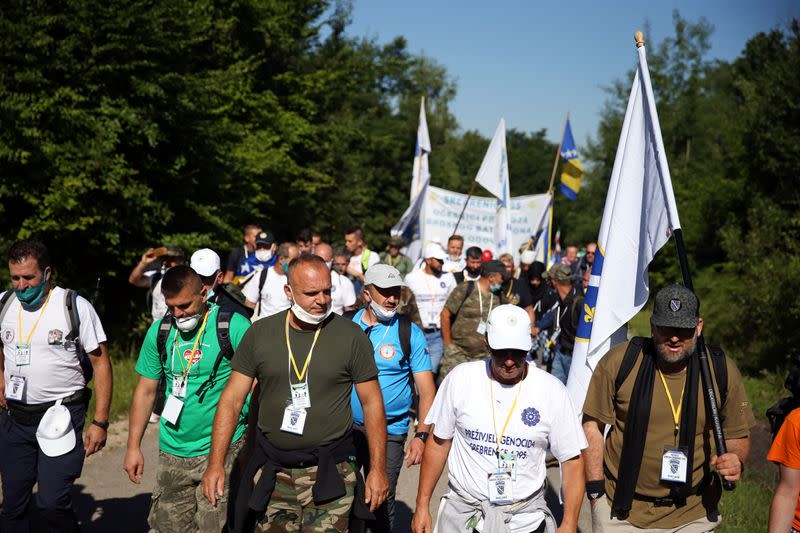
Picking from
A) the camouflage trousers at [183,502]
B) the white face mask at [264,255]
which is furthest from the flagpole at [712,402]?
the white face mask at [264,255]

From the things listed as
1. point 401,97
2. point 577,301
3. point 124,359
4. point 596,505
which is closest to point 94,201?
point 124,359

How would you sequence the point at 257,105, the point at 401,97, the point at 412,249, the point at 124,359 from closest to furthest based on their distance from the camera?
the point at 124,359, the point at 412,249, the point at 257,105, the point at 401,97

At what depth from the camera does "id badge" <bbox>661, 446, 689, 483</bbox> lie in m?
4.05

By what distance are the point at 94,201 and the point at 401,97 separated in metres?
50.0

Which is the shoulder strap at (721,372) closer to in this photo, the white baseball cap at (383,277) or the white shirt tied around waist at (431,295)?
the white baseball cap at (383,277)

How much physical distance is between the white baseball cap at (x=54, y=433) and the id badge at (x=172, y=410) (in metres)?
0.69

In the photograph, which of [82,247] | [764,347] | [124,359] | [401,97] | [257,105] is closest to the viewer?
[124,359]

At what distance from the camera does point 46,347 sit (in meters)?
5.19

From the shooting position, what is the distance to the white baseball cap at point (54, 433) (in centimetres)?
506

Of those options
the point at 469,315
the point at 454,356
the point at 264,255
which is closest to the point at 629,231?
the point at 469,315

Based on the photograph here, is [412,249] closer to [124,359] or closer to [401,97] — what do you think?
[124,359]

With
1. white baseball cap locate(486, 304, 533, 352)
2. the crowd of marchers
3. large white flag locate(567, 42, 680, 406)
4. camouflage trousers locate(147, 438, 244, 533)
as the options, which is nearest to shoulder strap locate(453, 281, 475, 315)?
the crowd of marchers

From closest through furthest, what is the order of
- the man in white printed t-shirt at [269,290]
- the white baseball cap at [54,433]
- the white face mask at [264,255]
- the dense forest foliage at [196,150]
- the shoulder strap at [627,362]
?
the shoulder strap at [627,362] → the white baseball cap at [54,433] → the man in white printed t-shirt at [269,290] → the white face mask at [264,255] → the dense forest foliage at [196,150]

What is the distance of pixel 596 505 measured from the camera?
13.9 feet
